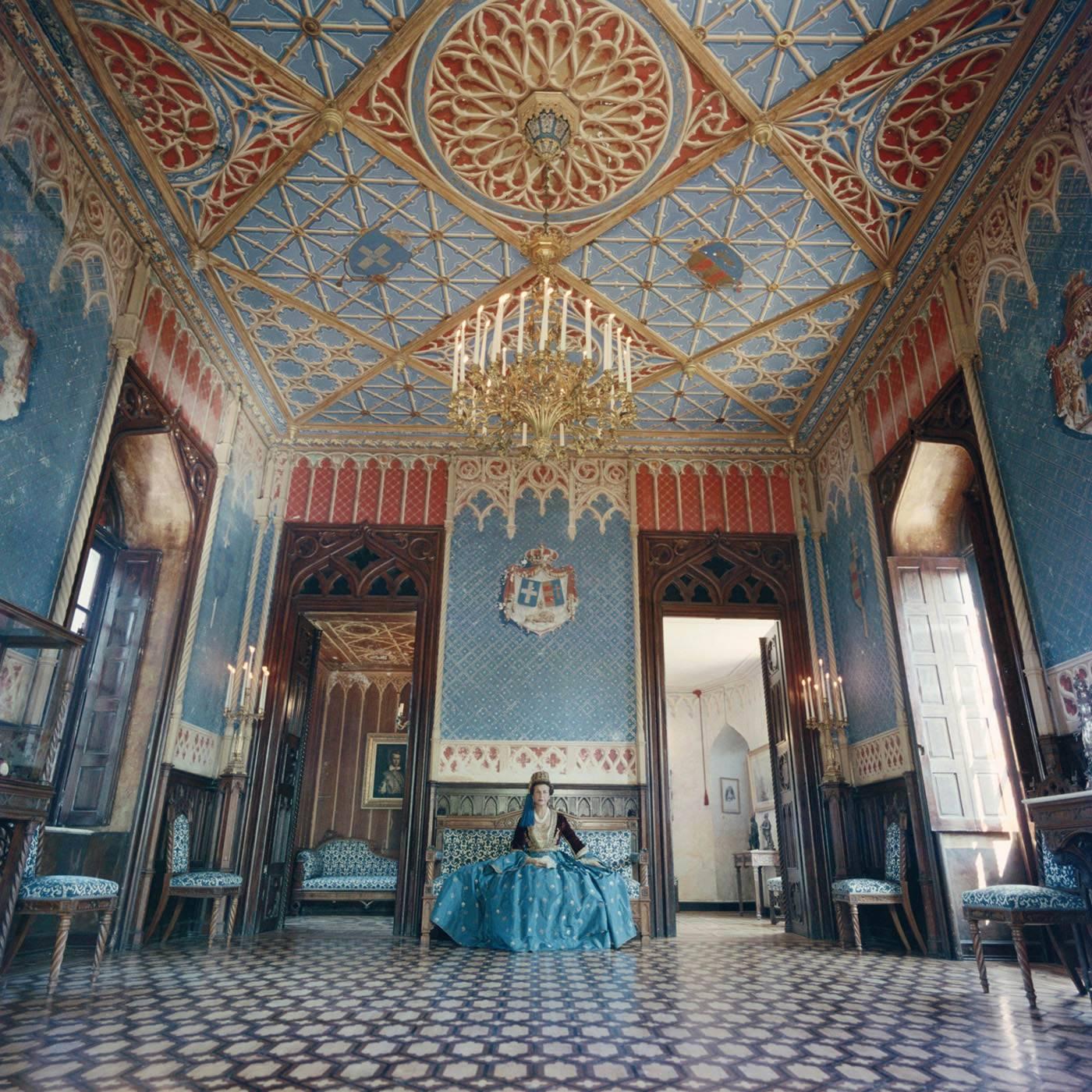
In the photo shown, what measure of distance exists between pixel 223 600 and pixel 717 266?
631 centimetres

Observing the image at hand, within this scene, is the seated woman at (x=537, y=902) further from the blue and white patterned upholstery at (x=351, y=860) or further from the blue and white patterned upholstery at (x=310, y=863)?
the blue and white patterned upholstery at (x=351, y=860)

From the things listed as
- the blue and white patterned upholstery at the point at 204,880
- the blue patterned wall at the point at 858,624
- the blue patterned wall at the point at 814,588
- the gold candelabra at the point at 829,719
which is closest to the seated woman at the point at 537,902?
the blue and white patterned upholstery at the point at 204,880

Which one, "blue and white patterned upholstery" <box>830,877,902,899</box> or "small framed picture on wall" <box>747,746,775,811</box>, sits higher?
"small framed picture on wall" <box>747,746,775,811</box>

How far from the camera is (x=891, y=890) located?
6.67 meters

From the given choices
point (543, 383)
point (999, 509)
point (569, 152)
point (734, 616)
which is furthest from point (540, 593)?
point (999, 509)

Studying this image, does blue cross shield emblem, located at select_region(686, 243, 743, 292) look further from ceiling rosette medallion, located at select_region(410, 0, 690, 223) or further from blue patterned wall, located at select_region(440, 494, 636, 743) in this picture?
blue patterned wall, located at select_region(440, 494, 636, 743)

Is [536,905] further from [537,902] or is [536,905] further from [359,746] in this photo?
[359,746]

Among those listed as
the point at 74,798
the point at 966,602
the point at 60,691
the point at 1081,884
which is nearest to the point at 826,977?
the point at 1081,884

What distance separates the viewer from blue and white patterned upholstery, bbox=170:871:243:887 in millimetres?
6582

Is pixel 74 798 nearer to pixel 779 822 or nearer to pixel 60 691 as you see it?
pixel 60 691

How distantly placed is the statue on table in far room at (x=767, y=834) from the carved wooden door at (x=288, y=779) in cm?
841

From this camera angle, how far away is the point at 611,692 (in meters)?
8.83

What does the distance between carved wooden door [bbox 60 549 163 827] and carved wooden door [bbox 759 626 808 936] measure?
7146mm

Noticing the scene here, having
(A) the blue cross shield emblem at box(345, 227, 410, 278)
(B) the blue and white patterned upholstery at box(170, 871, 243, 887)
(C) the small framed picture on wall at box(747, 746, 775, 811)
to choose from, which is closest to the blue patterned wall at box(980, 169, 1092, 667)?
(A) the blue cross shield emblem at box(345, 227, 410, 278)
